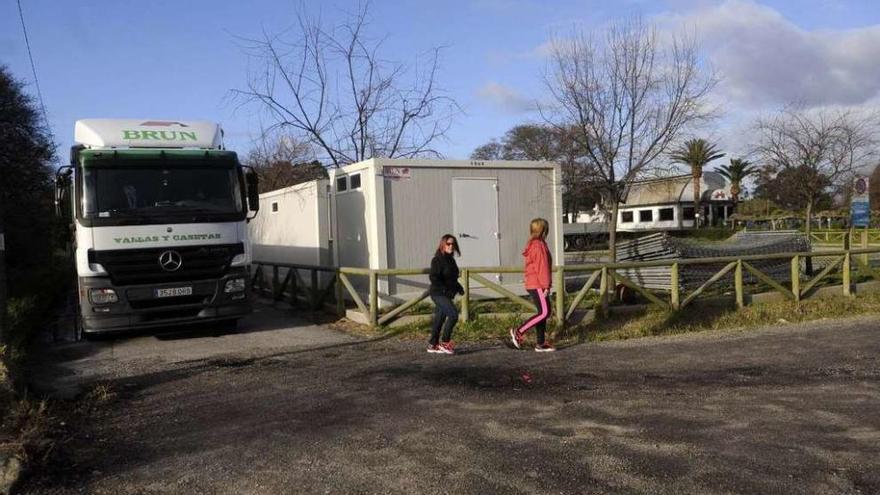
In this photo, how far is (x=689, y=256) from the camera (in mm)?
13227

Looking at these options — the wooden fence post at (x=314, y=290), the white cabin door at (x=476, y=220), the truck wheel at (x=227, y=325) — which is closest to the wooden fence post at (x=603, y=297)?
the white cabin door at (x=476, y=220)

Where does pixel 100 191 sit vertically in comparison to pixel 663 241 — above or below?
above

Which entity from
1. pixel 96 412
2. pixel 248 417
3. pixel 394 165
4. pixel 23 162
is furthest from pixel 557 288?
pixel 23 162

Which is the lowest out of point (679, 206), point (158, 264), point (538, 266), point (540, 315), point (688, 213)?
point (540, 315)

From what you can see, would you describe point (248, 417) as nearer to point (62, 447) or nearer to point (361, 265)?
point (62, 447)

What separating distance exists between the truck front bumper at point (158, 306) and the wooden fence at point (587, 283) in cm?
198

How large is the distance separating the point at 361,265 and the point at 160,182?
3892 mm

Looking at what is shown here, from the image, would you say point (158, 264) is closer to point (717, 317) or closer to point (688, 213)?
point (717, 317)

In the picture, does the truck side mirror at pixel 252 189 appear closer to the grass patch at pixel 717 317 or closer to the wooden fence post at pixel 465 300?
the wooden fence post at pixel 465 300

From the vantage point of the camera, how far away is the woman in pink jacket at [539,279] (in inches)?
361

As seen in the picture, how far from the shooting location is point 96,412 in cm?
655

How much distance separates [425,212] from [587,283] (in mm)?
3260

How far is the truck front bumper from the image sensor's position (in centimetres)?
993

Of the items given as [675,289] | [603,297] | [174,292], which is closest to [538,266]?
[603,297]
